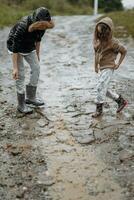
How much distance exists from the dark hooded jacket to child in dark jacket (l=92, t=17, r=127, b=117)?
0.82 m

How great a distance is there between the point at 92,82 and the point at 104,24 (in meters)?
3.32

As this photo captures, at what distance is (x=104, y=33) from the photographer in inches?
305

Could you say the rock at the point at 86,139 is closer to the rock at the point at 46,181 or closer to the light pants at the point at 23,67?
the rock at the point at 46,181

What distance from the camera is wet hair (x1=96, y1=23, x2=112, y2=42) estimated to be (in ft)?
25.2

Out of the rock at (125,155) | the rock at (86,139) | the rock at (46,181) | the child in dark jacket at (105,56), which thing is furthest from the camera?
the child in dark jacket at (105,56)

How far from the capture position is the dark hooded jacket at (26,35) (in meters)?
7.63

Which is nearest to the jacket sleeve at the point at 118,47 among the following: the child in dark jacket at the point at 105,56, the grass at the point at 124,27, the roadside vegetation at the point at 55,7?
the child in dark jacket at the point at 105,56

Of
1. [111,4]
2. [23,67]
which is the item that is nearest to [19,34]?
[23,67]

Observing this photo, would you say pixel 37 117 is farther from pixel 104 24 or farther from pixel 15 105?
pixel 104 24

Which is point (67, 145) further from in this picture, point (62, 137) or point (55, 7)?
point (55, 7)

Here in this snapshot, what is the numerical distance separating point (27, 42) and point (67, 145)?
6.14 feet

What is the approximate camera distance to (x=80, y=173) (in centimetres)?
619

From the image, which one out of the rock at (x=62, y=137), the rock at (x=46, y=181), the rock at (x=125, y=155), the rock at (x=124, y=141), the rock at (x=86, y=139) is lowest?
the rock at (x=62, y=137)

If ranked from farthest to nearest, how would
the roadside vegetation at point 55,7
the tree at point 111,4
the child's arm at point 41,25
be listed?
the tree at point 111,4 < the roadside vegetation at point 55,7 < the child's arm at point 41,25
